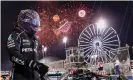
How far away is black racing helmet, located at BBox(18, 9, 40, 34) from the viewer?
4.83 meters

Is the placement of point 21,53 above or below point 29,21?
below

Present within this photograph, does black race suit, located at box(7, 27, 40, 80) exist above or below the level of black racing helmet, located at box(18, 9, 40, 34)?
below

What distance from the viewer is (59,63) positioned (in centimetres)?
7831

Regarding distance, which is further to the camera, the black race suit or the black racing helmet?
the black racing helmet

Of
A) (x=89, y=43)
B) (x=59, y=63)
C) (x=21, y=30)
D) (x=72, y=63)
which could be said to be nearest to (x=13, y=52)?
(x=21, y=30)

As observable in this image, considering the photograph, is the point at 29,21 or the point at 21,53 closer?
the point at 21,53

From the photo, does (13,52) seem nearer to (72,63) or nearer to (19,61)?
(19,61)

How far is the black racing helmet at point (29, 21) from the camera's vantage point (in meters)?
4.83

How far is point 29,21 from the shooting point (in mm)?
4824

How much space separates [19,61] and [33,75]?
1.16 ft

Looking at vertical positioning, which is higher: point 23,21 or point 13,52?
point 23,21

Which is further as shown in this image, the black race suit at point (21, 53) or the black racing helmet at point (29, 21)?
the black racing helmet at point (29, 21)

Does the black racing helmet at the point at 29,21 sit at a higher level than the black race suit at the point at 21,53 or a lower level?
higher

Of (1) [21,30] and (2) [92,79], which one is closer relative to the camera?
(1) [21,30]
